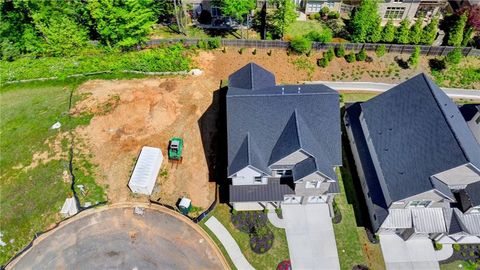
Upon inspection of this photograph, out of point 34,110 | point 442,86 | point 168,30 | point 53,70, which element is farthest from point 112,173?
point 442,86

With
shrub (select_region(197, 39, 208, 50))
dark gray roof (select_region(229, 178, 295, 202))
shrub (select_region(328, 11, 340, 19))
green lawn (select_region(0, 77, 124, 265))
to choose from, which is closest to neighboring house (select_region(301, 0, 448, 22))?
shrub (select_region(328, 11, 340, 19))

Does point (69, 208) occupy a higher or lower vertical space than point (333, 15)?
lower

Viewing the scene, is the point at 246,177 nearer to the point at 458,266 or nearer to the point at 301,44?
the point at 458,266

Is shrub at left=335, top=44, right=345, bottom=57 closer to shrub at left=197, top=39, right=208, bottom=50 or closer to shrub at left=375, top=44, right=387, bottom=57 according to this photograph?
shrub at left=375, top=44, right=387, bottom=57

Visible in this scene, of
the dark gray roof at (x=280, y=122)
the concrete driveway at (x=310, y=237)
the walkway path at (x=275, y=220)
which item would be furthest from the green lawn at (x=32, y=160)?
the concrete driveway at (x=310, y=237)

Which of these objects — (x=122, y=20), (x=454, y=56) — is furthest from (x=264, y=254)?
(x=454, y=56)

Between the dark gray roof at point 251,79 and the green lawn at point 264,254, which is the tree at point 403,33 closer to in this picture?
the dark gray roof at point 251,79
